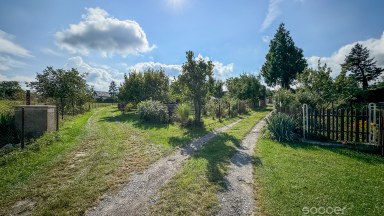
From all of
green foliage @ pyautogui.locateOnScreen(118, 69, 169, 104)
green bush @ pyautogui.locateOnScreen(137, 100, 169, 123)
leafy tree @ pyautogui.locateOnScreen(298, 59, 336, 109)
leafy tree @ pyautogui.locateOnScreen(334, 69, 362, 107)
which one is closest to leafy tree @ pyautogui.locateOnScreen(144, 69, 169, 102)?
green foliage @ pyautogui.locateOnScreen(118, 69, 169, 104)

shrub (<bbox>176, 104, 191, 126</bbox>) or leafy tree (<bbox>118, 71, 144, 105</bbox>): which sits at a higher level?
leafy tree (<bbox>118, 71, 144, 105</bbox>)

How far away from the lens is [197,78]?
1502 centimetres

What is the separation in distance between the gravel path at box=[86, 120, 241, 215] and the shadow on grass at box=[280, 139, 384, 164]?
17.8 feet

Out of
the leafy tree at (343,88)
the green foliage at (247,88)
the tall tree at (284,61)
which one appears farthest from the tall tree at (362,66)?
the leafy tree at (343,88)

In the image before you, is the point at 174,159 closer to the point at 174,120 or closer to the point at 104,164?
the point at 104,164

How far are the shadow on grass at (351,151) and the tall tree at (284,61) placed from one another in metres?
32.8

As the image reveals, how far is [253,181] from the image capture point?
212 inches

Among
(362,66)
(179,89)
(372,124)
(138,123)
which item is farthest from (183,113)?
(362,66)

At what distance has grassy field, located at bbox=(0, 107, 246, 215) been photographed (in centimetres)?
431

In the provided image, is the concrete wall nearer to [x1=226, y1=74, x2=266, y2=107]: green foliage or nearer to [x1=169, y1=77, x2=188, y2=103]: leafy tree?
[x1=169, y1=77, x2=188, y2=103]: leafy tree

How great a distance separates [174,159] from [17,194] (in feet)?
14.1

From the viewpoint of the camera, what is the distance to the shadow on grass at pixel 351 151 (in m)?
6.98

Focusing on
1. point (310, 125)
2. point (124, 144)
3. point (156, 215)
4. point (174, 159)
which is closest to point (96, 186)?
Result: point (156, 215)

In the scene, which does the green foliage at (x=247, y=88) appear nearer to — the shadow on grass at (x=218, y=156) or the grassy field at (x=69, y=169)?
the shadow on grass at (x=218, y=156)
